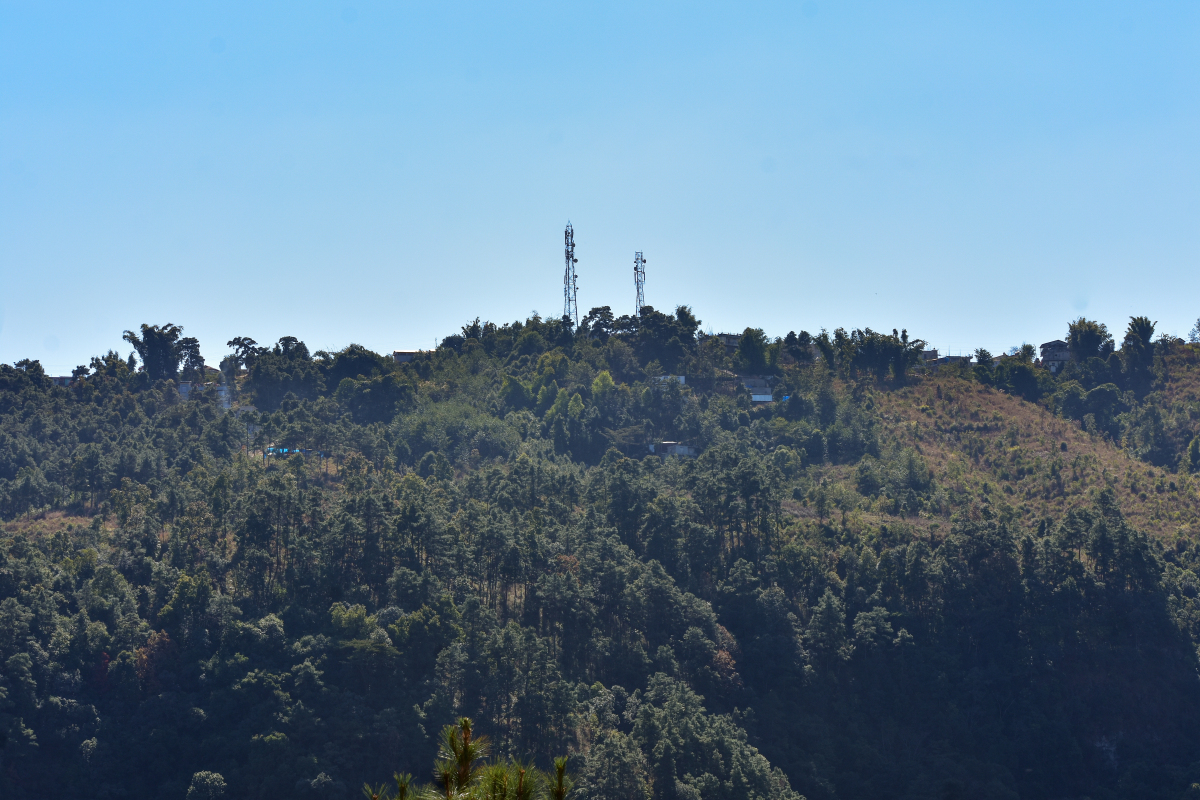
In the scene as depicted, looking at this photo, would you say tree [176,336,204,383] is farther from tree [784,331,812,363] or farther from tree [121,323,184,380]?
tree [784,331,812,363]

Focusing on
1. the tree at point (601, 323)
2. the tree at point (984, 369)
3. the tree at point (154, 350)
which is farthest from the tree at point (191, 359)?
the tree at point (984, 369)

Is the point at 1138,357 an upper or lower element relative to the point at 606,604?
upper

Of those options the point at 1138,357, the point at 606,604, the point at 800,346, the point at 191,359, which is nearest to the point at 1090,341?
the point at 1138,357

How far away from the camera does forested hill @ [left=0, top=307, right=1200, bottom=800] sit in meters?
34.5

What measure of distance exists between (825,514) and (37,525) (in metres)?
36.5

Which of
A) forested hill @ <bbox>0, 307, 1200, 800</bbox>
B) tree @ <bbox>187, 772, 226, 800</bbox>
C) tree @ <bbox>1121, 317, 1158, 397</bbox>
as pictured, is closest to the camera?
tree @ <bbox>187, 772, 226, 800</bbox>

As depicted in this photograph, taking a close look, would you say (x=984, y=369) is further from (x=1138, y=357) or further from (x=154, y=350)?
(x=154, y=350)

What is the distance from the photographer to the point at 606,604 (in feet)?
137

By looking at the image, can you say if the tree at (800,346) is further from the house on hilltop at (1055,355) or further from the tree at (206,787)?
the tree at (206,787)

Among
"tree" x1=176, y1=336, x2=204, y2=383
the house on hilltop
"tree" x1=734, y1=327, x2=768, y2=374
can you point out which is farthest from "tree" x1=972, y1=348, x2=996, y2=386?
"tree" x1=176, y1=336, x2=204, y2=383

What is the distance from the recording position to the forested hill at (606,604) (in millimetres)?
34531

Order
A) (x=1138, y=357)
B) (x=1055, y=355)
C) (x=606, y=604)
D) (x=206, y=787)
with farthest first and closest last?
(x=1055, y=355) < (x=1138, y=357) < (x=606, y=604) < (x=206, y=787)

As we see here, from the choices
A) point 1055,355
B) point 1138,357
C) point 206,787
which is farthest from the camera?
point 1055,355

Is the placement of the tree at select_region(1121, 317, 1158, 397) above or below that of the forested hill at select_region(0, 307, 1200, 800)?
above
